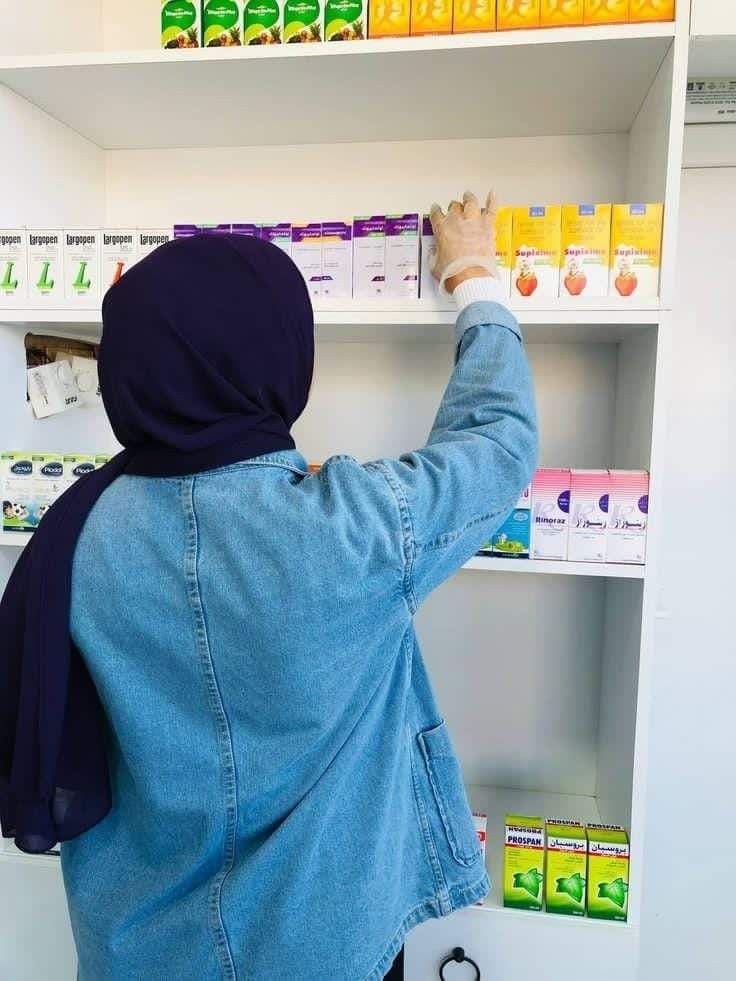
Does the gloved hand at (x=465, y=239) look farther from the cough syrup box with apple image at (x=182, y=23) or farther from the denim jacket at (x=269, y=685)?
the cough syrup box with apple image at (x=182, y=23)

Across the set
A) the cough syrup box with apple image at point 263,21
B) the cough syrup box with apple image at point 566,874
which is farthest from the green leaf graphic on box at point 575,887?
the cough syrup box with apple image at point 263,21

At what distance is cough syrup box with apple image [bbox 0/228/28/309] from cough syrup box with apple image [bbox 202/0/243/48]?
50cm

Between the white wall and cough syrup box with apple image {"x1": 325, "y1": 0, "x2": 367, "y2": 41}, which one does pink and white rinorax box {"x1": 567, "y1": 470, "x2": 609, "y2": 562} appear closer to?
the white wall

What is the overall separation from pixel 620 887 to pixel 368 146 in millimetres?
1562

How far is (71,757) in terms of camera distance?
94 cm

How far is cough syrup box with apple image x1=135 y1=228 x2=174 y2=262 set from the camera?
1.36m

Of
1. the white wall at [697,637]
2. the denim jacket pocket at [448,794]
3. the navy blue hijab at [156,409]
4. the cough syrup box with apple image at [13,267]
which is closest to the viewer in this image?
the navy blue hijab at [156,409]

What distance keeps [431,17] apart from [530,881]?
4.90 feet

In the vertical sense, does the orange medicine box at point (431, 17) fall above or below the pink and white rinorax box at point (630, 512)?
above

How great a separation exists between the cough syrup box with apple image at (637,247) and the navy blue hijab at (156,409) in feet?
1.98

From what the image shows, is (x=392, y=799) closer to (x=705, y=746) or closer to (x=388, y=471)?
(x=388, y=471)

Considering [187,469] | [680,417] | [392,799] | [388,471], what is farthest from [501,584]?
[187,469]

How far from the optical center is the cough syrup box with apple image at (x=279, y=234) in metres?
1.33

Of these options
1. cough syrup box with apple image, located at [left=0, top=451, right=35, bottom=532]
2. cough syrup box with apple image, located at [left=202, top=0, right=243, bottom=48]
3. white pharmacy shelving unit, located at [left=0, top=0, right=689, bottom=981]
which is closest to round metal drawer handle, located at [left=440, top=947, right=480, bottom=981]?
white pharmacy shelving unit, located at [left=0, top=0, right=689, bottom=981]
